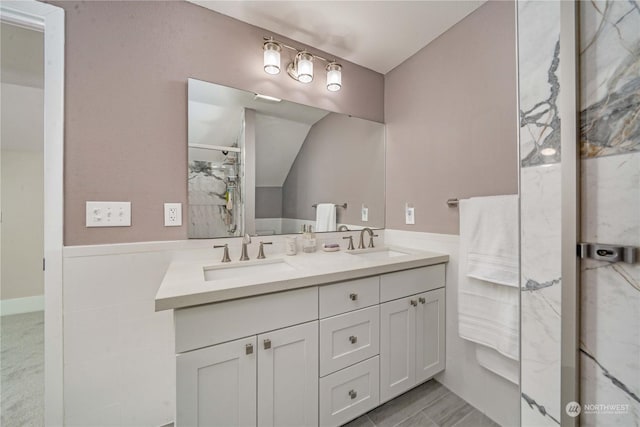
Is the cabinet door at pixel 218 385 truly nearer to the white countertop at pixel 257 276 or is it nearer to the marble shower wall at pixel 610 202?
the white countertop at pixel 257 276

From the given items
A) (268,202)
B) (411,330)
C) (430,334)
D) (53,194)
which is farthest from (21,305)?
(430,334)

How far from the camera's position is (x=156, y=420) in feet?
4.01

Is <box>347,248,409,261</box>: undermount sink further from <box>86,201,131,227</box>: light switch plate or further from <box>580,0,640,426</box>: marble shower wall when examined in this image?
<box>86,201,131,227</box>: light switch plate


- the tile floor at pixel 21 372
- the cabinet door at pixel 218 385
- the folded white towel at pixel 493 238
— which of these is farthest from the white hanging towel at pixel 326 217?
the tile floor at pixel 21 372

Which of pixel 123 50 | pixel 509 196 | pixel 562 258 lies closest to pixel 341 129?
pixel 509 196

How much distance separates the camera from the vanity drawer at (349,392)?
3.58 feet

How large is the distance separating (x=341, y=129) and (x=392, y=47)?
2.18 feet

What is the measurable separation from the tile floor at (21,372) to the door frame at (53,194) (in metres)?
0.50

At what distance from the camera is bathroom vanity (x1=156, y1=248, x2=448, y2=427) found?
0.85 meters

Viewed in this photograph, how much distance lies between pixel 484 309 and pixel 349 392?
833 millimetres

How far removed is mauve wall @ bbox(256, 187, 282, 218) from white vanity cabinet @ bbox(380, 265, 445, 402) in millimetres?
816

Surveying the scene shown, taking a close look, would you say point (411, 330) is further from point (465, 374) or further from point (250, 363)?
point (250, 363)

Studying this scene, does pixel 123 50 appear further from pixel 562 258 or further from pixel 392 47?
pixel 562 258

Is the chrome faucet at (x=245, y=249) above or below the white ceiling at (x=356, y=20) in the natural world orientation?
below
